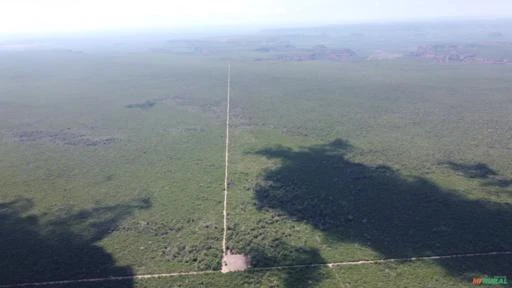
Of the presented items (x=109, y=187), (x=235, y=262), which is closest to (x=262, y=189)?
(x=235, y=262)

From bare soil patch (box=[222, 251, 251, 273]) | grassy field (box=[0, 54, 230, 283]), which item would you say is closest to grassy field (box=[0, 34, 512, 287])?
grassy field (box=[0, 54, 230, 283])

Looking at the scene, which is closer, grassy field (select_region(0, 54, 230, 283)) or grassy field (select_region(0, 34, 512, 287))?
grassy field (select_region(0, 34, 512, 287))

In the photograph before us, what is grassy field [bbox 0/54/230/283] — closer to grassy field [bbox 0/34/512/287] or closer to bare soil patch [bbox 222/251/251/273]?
grassy field [bbox 0/34/512/287]

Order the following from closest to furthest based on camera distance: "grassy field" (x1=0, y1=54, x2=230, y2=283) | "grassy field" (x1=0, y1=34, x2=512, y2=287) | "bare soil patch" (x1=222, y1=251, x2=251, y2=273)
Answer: "bare soil patch" (x1=222, y1=251, x2=251, y2=273) → "grassy field" (x1=0, y1=34, x2=512, y2=287) → "grassy field" (x1=0, y1=54, x2=230, y2=283)

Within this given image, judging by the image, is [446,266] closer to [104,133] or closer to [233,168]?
[233,168]

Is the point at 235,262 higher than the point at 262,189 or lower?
lower

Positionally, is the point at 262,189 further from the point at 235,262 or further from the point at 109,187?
the point at 109,187

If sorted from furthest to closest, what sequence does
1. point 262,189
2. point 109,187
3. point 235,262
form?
point 109,187
point 262,189
point 235,262

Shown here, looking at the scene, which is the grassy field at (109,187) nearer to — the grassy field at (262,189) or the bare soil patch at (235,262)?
the grassy field at (262,189)

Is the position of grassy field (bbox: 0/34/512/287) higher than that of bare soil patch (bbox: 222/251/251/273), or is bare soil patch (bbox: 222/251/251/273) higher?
grassy field (bbox: 0/34/512/287)
